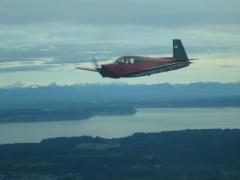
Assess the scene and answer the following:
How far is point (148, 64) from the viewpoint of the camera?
47.3ft

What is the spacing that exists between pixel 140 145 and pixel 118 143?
5970 millimetres

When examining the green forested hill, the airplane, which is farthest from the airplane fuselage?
the green forested hill

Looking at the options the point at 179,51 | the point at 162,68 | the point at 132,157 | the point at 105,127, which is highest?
the point at 179,51

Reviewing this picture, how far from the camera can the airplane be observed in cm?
1416

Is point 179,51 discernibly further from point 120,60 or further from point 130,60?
point 120,60

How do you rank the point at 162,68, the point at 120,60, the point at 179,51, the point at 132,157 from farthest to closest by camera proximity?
the point at 132,157 → the point at 120,60 → the point at 179,51 → the point at 162,68

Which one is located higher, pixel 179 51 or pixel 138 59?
pixel 179 51

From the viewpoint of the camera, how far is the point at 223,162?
9912cm

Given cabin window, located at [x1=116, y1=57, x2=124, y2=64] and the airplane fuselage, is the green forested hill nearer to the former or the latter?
cabin window, located at [x1=116, y1=57, x2=124, y2=64]

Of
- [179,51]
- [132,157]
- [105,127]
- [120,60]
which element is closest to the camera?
[179,51]

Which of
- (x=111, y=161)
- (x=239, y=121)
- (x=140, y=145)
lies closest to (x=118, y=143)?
(x=140, y=145)

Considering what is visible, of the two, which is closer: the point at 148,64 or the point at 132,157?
the point at 148,64

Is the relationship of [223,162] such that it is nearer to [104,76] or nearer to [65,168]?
[65,168]

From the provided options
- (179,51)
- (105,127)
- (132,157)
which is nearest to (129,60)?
(179,51)
